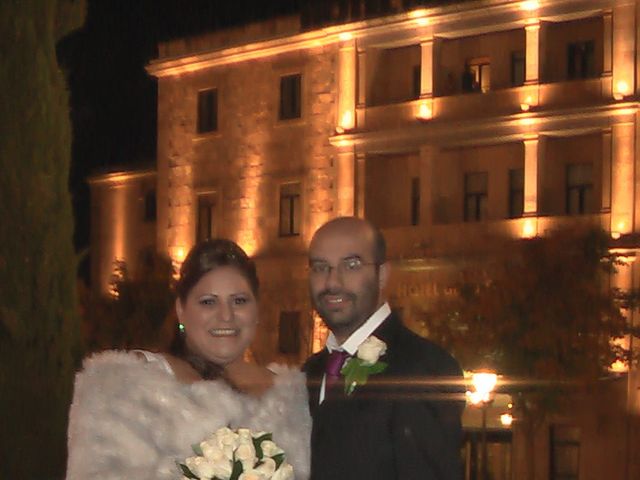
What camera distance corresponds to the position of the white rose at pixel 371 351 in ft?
16.7

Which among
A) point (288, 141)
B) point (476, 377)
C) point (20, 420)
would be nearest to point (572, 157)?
point (288, 141)

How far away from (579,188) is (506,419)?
5092mm

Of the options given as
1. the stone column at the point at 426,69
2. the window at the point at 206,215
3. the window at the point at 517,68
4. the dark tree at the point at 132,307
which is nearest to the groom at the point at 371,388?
the window at the point at 517,68

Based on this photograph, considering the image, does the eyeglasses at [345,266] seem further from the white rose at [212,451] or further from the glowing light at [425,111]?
the glowing light at [425,111]

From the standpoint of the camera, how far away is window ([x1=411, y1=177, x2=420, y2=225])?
117 ft

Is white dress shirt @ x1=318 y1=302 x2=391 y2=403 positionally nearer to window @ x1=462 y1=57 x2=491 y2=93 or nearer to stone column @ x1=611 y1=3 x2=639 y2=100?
stone column @ x1=611 y1=3 x2=639 y2=100

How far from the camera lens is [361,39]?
35406 mm

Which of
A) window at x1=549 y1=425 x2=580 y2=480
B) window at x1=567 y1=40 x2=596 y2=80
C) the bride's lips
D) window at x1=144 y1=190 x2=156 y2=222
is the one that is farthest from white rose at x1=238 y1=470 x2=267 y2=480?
window at x1=144 y1=190 x2=156 y2=222

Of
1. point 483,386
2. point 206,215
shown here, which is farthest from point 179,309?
point 206,215

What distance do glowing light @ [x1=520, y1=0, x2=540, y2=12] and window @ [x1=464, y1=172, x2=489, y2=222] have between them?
3.97 meters

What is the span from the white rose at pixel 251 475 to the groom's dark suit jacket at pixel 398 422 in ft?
1.01

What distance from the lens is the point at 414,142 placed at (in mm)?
35125

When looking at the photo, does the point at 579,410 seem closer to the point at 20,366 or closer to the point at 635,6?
the point at 635,6

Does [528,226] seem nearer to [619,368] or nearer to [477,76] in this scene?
[619,368]
